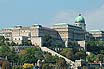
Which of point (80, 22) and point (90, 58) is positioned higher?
point (80, 22)

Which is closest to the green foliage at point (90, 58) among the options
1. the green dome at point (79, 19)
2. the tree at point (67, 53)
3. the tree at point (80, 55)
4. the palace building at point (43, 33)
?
the tree at point (80, 55)

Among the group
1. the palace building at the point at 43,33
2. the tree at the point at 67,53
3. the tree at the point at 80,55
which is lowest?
the tree at the point at 80,55

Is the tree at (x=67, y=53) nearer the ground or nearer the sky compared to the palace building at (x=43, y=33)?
nearer the ground

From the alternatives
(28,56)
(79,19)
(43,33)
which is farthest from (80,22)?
(28,56)

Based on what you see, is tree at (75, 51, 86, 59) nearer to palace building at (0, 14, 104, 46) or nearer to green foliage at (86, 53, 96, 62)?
green foliage at (86, 53, 96, 62)

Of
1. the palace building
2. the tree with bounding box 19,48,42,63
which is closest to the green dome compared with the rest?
the palace building

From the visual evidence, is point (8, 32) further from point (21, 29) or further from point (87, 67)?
point (87, 67)

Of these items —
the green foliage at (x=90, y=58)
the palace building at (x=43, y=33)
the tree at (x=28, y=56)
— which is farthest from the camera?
the palace building at (x=43, y=33)

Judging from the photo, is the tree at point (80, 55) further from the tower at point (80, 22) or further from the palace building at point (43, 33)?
the tower at point (80, 22)

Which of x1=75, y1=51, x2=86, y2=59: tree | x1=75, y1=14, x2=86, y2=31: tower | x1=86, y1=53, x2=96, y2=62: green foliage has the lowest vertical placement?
x1=86, y1=53, x2=96, y2=62: green foliage

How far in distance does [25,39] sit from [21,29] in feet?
27.8

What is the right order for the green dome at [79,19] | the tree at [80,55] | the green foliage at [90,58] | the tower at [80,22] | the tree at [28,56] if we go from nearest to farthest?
the tree at [28,56] < the green foliage at [90,58] < the tree at [80,55] < the tower at [80,22] < the green dome at [79,19]

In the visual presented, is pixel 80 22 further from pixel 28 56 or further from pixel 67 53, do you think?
pixel 28 56

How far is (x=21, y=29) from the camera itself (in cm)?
10538
